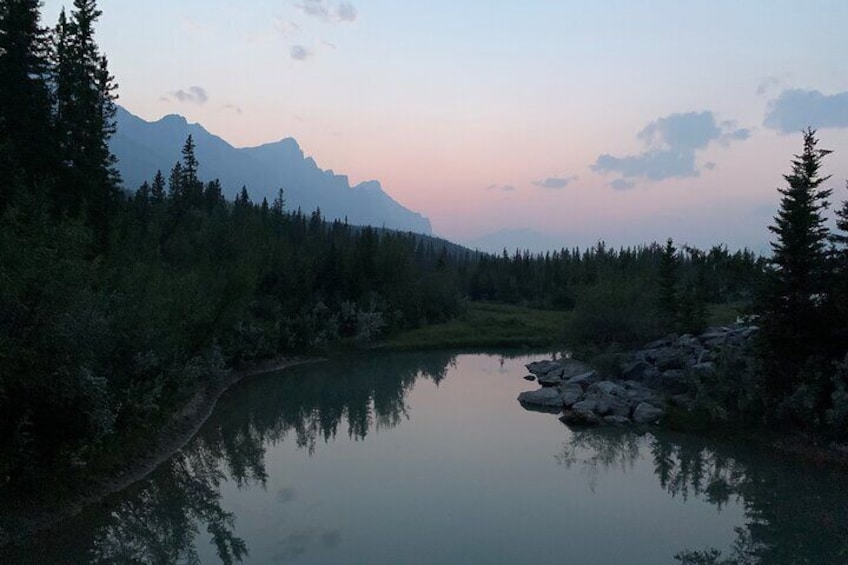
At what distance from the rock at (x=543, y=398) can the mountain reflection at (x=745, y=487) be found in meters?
4.67

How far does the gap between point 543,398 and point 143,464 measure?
1833cm

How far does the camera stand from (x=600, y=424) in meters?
25.7

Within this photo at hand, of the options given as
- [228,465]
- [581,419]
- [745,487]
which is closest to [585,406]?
[581,419]

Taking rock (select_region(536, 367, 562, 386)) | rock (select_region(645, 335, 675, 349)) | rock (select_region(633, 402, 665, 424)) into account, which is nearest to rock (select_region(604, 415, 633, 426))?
rock (select_region(633, 402, 665, 424))

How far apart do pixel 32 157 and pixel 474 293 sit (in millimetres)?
69769

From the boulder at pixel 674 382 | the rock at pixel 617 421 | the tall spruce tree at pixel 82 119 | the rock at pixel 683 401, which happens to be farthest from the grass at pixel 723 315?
the tall spruce tree at pixel 82 119

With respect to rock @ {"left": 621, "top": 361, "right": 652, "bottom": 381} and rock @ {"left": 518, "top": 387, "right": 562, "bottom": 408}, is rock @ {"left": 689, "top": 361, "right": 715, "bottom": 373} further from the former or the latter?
rock @ {"left": 518, "top": 387, "right": 562, "bottom": 408}

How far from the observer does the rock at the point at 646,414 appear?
25553mm

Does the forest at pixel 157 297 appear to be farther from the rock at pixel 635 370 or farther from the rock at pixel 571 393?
the rock at pixel 571 393

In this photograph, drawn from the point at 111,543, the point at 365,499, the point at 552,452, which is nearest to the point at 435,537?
the point at 365,499

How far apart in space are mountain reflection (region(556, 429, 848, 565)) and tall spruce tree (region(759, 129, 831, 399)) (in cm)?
317

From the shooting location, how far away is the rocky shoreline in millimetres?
25812

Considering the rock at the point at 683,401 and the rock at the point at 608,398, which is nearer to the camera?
the rock at the point at 683,401

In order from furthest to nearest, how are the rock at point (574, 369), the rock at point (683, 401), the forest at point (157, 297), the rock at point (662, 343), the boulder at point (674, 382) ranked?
1. the rock at point (574, 369)
2. the rock at point (662, 343)
3. the boulder at point (674, 382)
4. the rock at point (683, 401)
5. the forest at point (157, 297)
